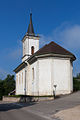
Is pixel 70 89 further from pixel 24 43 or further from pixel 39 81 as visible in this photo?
pixel 24 43

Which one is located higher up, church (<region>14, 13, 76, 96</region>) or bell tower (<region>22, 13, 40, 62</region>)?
bell tower (<region>22, 13, 40, 62</region>)

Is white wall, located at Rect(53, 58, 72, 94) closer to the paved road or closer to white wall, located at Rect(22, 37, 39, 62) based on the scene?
the paved road

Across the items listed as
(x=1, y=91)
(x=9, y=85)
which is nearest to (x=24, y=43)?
(x=1, y=91)

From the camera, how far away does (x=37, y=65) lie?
35.6 m

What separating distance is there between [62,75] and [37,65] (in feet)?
14.9

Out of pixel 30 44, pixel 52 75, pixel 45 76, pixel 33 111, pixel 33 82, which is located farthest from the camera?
pixel 30 44

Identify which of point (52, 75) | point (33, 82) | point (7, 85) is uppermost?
point (52, 75)

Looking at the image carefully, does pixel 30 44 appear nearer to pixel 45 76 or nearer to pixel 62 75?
pixel 45 76

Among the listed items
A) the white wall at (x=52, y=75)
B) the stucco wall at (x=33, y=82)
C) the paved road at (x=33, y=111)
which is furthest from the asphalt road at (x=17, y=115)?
the stucco wall at (x=33, y=82)

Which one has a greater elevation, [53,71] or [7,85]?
[53,71]

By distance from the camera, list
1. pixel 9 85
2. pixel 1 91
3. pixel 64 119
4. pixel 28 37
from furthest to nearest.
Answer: pixel 9 85 < pixel 1 91 < pixel 28 37 < pixel 64 119

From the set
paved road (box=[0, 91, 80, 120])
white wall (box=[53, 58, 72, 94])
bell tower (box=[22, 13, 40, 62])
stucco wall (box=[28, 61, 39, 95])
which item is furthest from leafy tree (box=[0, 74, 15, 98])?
paved road (box=[0, 91, 80, 120])

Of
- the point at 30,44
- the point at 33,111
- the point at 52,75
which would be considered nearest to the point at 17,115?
the point at 33,111

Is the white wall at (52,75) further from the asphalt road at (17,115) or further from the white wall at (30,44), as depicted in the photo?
the asphalt road at (17,115)
